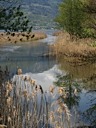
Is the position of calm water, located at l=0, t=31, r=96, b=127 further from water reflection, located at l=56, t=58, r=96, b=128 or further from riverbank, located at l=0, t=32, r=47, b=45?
riverbank, located at l=0, t=32, r=47, b=45

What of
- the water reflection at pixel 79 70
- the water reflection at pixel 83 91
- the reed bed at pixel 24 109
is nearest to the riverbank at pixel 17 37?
the water reflection at pixel 83 91

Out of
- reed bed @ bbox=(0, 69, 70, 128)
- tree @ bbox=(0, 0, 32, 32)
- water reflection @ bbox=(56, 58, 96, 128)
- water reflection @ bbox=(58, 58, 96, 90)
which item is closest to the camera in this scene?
reed bed @ bbox=(0, 69, 70, 128)

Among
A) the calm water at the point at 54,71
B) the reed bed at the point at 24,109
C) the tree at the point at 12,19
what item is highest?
the tree at the point at 12,19

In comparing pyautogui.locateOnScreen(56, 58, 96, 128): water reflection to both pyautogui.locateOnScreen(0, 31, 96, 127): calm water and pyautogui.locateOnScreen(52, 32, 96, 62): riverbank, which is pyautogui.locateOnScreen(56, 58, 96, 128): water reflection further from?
pyautogui.locateOnScreen(52, 32, 96, 62): riverbank

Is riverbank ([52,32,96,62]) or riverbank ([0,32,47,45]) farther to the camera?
riverbank ([52,32,96,62])

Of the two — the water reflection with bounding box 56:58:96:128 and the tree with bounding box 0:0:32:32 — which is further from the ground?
the tree with bounding box 0:0:32:32

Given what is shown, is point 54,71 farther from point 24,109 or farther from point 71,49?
point 24,109

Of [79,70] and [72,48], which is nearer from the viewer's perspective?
[79,70]

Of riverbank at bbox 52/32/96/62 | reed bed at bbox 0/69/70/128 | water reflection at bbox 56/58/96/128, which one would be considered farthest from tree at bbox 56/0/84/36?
reed bed at bbox 0/69/70/128

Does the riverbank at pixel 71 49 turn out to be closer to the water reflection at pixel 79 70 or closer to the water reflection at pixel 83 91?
the water reflection at pixel 83 91

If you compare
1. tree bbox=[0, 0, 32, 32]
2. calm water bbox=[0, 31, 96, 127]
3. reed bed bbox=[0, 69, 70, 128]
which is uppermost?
tree bbox=[0, 0, 32, 32]

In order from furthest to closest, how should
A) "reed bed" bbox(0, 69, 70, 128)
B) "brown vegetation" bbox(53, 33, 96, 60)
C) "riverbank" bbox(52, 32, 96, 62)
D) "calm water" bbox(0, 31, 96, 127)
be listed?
"brown vegetation" bbox(53, 33, 96, 60)
"riverbank" bbox(52, 32, 96, 62)
"calm water" bbox(0, 31, 96, 127)
"reed bed" bbox(0, 69, 70, 128)

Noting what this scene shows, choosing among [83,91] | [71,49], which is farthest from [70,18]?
[83,91]

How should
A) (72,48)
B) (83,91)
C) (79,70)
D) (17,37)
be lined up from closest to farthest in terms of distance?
(83,91)
(79,70)
(72,48)
(17,37)
